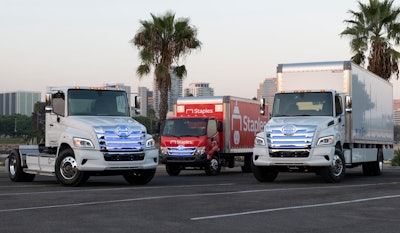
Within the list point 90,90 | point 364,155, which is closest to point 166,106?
point 364,155

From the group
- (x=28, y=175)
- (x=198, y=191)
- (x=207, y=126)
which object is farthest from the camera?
(x=207, y=126)

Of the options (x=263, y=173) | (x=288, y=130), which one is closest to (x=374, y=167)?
(x=263, y=173)

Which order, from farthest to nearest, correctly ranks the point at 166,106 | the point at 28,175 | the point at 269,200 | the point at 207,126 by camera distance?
the point at 166,106, the point at 207,126, the point at 28,175, the point at 269,200

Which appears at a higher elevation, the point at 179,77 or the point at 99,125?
the point at 179,77

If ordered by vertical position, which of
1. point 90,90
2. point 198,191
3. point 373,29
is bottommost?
point 198,191

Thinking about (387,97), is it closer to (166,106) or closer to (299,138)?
(299,138)

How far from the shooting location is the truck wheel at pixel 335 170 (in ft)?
65.0

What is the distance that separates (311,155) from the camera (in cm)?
1934

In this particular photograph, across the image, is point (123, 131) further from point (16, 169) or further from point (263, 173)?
point (263, 173)

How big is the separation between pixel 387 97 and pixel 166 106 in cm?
1539

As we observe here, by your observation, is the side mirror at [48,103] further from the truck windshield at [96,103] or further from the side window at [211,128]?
the side window at [211,128]

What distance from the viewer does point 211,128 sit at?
86.3 feet

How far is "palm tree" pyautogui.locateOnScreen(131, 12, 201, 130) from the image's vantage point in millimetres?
39312

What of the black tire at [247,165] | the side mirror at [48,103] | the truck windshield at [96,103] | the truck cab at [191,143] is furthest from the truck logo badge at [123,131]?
the black tire at [247,165]
